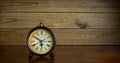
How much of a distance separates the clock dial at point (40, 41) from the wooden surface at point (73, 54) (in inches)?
2.1

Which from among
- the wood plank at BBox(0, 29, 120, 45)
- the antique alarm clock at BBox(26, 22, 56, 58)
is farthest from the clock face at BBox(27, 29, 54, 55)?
the wood plank at BBox(0, 29, 120, 45)

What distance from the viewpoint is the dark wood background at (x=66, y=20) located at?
146 cm

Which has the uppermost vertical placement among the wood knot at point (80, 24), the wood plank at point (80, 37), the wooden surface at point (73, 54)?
the wood knot at point (80, 24)

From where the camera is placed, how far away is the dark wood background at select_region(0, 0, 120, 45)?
4.80ft

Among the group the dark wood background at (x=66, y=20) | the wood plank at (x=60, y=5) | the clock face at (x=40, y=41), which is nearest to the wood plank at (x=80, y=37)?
the dark wood background at (x=66, y=20)

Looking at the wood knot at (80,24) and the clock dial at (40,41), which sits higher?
the wood knot at (80,24)

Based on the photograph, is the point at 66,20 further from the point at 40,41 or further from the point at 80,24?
the point at 40,41

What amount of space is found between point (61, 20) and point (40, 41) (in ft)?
1.13

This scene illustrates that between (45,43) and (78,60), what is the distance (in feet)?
0.69

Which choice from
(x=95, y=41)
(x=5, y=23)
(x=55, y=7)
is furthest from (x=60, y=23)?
(x=5, y=23)

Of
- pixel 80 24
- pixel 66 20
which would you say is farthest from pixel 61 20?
pixel 80 24

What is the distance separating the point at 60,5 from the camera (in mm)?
1473

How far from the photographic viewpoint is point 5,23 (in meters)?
1.46

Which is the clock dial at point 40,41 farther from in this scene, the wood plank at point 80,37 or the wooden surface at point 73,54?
the wood plank at point 80,37
